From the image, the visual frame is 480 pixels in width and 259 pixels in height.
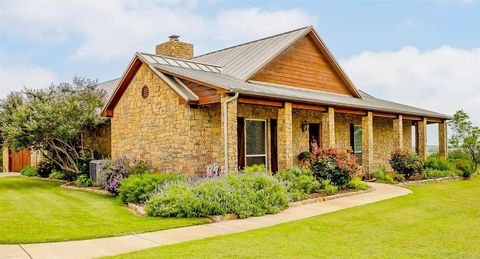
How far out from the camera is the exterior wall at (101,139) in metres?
17.5

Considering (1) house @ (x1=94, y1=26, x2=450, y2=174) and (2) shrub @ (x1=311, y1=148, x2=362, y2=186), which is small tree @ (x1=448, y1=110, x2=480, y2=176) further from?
(2) shrub @ (x1=311, y1=148, x2=362, y2=186)

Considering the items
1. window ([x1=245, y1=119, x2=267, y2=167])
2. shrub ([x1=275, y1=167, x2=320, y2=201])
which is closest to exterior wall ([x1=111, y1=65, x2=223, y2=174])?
window ([x1=245, y1=119, x2=267, y2=167])

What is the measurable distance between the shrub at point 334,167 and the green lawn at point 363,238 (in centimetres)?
272

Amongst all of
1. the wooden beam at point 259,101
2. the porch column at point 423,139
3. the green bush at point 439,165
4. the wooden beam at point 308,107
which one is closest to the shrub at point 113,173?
the wooden beam at point 259,101

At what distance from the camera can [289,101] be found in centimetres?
1280

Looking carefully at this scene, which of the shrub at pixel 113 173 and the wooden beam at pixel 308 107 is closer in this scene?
the shrub at pixel 113 173

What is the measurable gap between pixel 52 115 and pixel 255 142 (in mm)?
7318

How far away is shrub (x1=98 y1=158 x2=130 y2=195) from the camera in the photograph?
12430mm

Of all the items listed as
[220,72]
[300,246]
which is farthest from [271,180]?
[220,72]

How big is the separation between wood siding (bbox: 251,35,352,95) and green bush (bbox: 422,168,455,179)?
191 inches

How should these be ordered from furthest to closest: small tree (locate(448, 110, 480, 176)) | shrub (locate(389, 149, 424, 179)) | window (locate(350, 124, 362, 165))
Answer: small tree (locate(448, 110, 480, 176)), window (locate(350, 124, 362, 165)), shrub (locate(389, 149, 424, 179))

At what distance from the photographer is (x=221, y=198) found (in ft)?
28.8

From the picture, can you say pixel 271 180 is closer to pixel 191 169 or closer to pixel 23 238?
pixel 191 169

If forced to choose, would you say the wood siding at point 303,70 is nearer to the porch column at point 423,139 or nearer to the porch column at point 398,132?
the porch column at point 398,132
